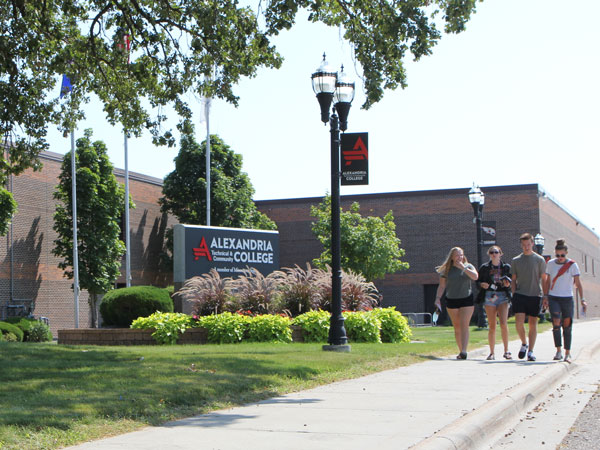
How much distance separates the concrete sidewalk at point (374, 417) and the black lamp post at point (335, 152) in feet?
8.83

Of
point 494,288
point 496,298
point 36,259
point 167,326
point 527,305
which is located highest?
point 36,259

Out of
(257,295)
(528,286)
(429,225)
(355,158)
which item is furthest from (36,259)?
(528,286)

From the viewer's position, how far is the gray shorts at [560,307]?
499 inches

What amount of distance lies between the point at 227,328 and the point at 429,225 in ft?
110

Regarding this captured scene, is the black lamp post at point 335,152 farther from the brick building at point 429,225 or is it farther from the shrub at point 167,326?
the brick building at point 429,225

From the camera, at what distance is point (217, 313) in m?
17.4

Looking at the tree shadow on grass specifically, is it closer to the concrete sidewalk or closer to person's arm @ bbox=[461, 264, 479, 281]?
the concrete sidewalk

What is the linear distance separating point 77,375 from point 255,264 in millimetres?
12059

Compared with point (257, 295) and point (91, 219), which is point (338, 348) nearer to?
point (257, 295)

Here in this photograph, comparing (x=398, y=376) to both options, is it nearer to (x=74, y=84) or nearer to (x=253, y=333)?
(x=253, y=333)

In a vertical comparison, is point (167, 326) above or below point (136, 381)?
above

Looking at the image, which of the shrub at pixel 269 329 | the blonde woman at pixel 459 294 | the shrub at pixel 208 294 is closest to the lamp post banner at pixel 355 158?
the blonde woman at pixel 459 294

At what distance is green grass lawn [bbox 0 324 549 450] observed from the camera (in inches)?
245

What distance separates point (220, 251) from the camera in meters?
20.1
